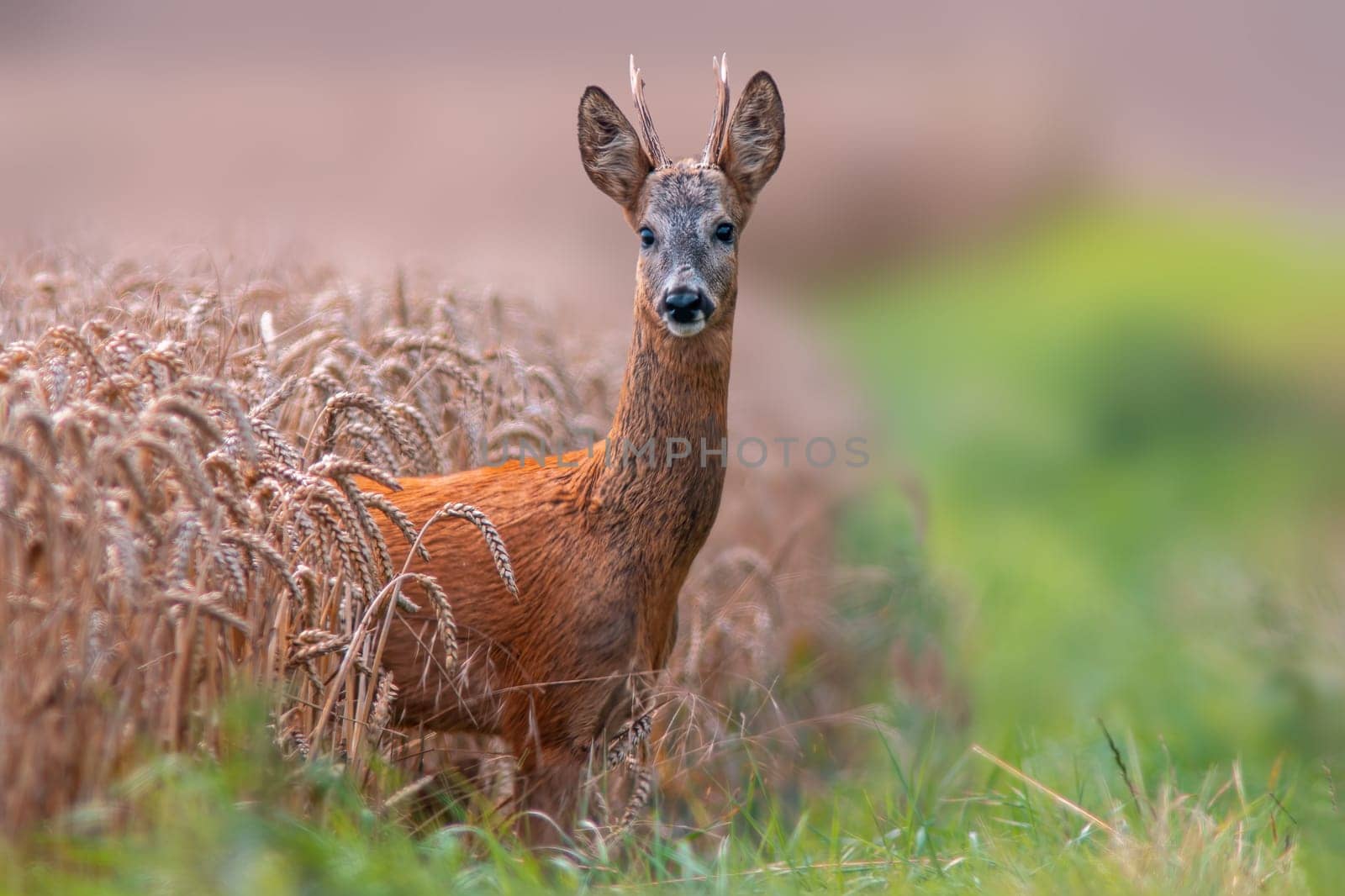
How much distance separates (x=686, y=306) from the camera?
3977mm

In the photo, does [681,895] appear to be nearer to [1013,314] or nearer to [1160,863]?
[1160,863]

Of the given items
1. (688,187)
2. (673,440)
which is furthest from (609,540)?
(688,187)

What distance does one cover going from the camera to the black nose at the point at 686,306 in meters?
3.97

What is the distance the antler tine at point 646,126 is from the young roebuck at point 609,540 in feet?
0.05

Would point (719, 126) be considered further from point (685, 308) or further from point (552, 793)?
point (552, 793)

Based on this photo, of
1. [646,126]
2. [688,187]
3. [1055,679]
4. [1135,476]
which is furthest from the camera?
[1135,476]

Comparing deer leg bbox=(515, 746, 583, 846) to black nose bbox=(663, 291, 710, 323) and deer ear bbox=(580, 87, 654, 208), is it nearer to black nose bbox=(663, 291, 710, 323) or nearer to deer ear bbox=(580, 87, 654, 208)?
black nose bbox=(663, 291, 710, 323)

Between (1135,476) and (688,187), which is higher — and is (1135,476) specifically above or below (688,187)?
below

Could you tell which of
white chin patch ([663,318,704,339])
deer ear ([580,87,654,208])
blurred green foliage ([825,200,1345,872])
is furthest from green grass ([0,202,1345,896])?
deer ear ([580,87,654,208])

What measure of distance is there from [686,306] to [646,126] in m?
0.78

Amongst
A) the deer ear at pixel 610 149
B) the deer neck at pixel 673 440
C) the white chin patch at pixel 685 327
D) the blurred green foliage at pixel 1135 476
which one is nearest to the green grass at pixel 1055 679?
the blurred green foliage at pixel 1135 476

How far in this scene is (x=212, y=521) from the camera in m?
3.31

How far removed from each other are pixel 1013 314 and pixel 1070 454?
7.79m

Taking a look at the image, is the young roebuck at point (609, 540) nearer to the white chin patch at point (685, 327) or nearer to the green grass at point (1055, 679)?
the white chin patch at point (685, 327)
